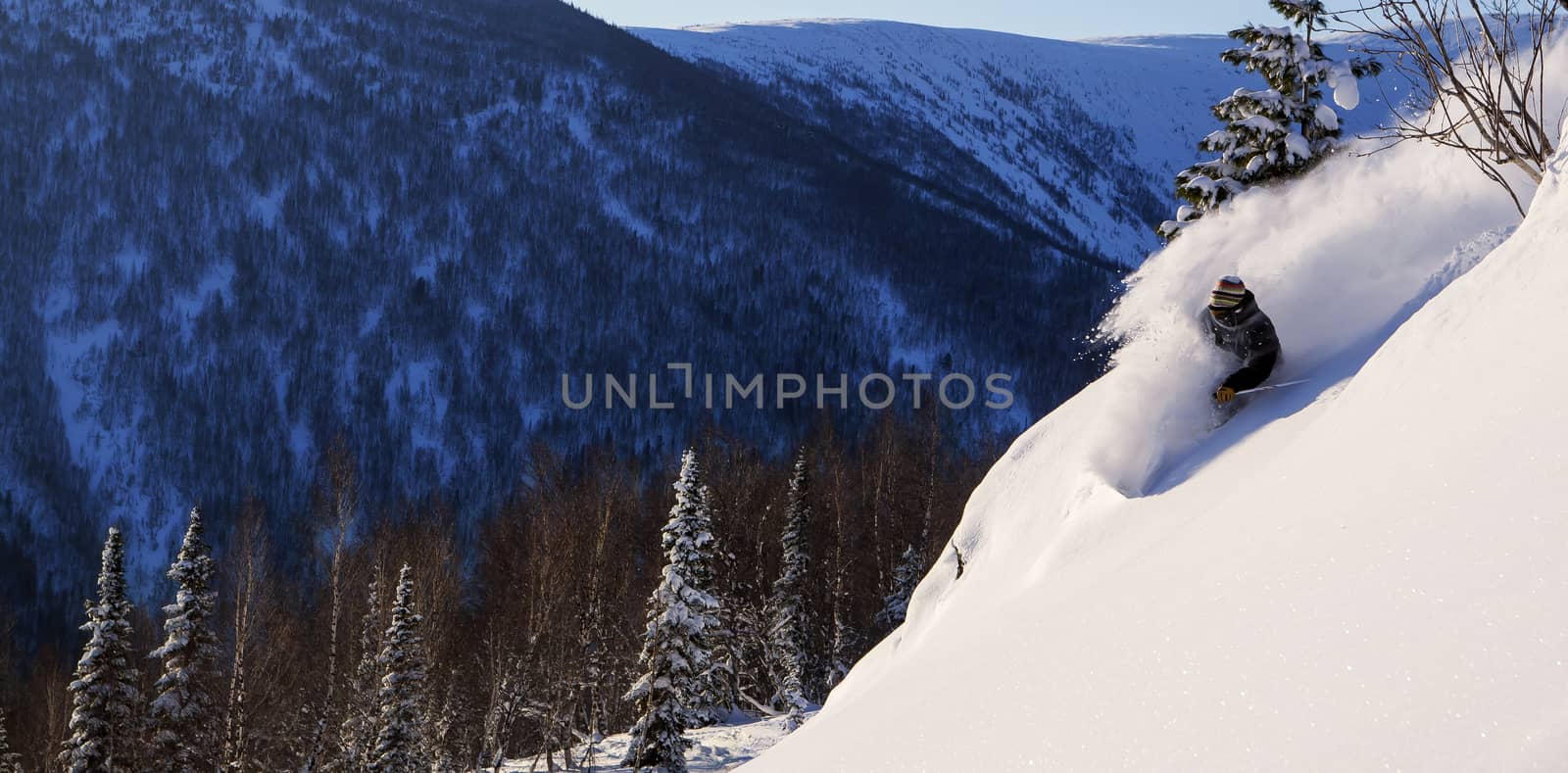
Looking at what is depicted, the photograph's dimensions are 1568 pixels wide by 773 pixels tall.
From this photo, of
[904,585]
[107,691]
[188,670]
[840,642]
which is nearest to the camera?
[107,691]

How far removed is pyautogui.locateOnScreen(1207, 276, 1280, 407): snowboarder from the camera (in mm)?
7465

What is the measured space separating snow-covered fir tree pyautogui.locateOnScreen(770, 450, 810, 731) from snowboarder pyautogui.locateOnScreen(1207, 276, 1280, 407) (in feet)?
103

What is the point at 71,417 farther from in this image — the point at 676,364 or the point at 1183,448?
the point at 1183,448

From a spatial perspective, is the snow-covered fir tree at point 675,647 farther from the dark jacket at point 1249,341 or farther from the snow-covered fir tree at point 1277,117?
the dark jacket at point 1249,341

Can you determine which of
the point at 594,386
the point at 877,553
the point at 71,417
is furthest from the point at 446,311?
the point at 877,553

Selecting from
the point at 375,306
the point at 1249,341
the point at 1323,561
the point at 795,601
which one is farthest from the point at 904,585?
the point at 375,306

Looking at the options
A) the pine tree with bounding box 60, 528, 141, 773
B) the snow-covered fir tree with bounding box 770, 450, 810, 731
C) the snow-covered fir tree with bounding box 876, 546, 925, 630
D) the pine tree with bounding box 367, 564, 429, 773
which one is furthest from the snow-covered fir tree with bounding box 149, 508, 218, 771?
the snow-covered fir tree with bounding box 876, 546, 925, 630

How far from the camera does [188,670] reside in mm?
25750

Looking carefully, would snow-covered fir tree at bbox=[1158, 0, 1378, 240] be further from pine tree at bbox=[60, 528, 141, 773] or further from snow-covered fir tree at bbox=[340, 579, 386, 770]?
pine tree at bbox=[60, 528, 141, 773]

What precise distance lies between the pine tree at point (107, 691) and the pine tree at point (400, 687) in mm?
6092

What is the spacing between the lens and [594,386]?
152 meters

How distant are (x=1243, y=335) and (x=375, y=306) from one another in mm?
176417

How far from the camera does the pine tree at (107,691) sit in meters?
24.8

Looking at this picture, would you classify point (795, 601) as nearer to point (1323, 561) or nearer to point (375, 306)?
point (1323, 561)
